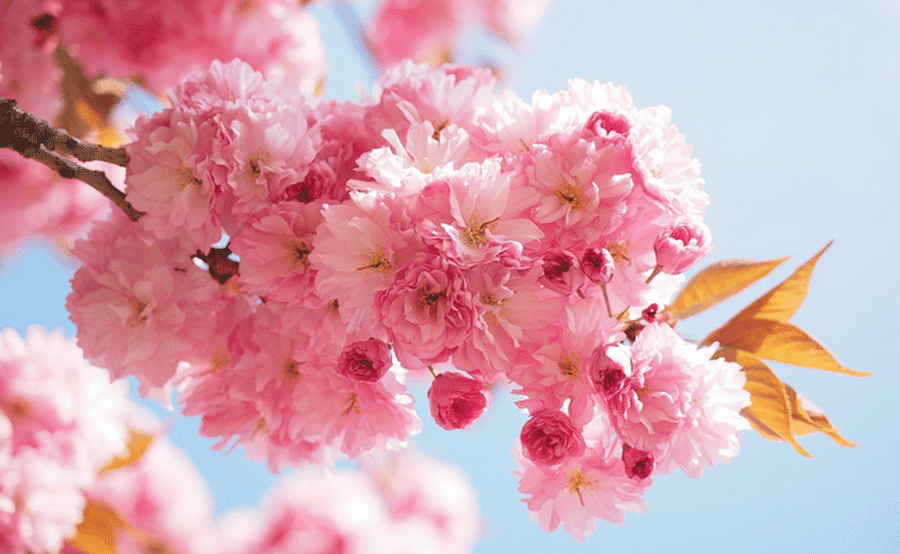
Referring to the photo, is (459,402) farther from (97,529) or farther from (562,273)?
(97,529)

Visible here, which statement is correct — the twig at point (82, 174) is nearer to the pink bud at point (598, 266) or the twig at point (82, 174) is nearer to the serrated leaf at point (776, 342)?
the pink bud at point (598, 266)

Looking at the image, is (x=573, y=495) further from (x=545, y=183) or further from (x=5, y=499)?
(x=5, y=499)

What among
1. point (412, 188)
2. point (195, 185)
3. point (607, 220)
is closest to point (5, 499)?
point (195, 185)

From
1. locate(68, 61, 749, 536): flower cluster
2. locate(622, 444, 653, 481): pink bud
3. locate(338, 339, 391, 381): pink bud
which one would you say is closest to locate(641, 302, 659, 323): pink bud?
locate(68, 61, 749, 536): flower cluster

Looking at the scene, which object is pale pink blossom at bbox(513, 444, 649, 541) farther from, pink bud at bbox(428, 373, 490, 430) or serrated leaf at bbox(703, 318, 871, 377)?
serrated leaf at bbox(703, 318, 871, 377)

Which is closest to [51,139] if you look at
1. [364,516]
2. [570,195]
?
[570,195]

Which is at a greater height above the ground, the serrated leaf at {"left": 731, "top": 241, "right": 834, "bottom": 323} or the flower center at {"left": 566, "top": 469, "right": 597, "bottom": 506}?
the serrated leaf at {"left": 731, "top": 241, "right": 834, "bottom": 323}
